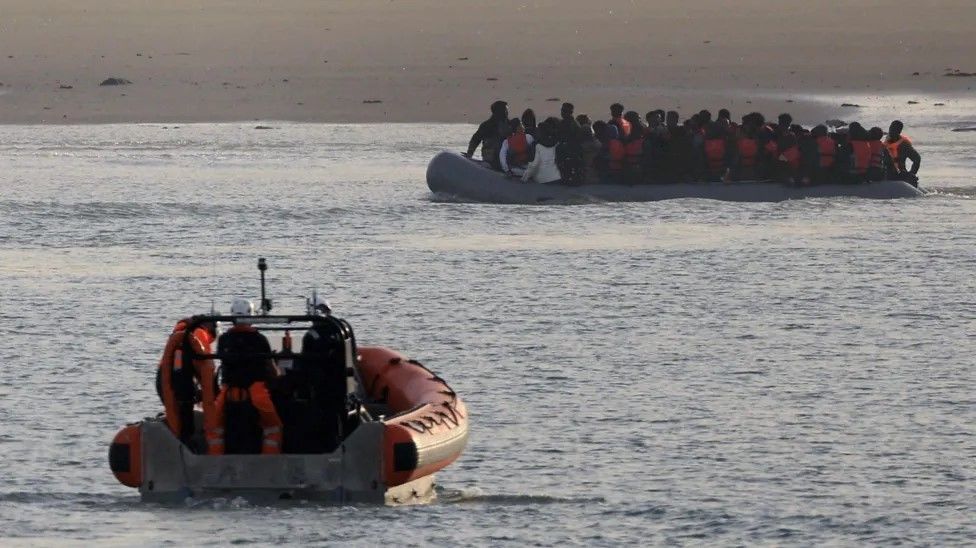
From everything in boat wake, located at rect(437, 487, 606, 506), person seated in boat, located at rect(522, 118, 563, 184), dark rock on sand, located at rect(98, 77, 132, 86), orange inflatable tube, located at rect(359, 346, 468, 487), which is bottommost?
boat wake, located at rect(437, 487, 606, 506)

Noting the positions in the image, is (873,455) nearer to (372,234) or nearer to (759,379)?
(759,379)

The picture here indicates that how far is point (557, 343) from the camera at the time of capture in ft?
63.1

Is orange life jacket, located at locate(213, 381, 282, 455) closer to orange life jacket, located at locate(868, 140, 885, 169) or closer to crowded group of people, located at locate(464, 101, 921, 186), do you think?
crowded group of people, located at locate(464, 101, 921, 186)

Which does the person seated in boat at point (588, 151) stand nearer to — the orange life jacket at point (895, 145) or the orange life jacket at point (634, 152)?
the orange life jacket at point (634, 152)

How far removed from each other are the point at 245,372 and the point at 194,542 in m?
1.04

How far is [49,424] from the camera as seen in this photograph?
50.5 feet

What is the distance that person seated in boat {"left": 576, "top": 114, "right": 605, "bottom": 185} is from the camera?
3014 cm

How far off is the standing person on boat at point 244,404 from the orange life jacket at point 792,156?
1859 centimetres

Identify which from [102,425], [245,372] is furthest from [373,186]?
[245,372]

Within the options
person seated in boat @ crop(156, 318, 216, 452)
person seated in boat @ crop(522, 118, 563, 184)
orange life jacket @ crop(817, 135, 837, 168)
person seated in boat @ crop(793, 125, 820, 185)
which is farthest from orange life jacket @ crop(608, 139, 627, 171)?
person seated in boat @ crop(156, 318, 216, 452)

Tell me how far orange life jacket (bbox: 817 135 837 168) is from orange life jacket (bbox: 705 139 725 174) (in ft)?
4.41

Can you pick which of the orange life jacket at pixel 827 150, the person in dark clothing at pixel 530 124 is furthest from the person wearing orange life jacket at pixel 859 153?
the person in dark clothing at pixel 530 124

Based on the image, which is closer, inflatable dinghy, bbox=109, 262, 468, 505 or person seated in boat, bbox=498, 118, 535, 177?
inflatable dinghy, bbox=109, 262, 468, 505

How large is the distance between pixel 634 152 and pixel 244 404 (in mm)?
18215
